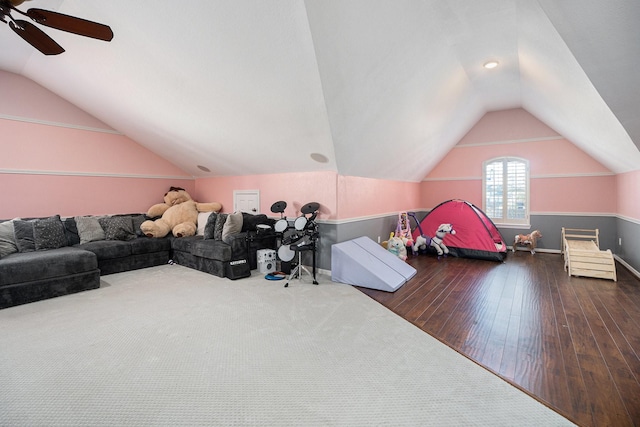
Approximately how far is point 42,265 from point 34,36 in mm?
2636

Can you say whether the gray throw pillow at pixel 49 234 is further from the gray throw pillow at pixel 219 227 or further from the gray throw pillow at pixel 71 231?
the gray throw pillow at pixel 219 227

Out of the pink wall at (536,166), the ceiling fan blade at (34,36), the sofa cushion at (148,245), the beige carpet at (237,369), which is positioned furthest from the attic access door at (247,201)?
the pink wall at (536,166)

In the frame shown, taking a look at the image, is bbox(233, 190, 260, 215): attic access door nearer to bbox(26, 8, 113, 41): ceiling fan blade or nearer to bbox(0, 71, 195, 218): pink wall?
bbox(0, 71, 195, 218): pink wall

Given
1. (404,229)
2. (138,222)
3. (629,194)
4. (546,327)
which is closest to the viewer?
(546,327)

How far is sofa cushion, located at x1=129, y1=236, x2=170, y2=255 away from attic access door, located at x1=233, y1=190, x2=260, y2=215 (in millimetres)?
1401

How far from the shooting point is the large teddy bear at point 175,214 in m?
5.15

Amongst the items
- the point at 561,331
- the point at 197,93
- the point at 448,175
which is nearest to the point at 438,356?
the point at 561,331

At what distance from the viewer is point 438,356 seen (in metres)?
2.22

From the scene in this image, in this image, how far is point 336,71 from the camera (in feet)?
9.14

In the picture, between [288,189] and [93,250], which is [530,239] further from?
[93,250]

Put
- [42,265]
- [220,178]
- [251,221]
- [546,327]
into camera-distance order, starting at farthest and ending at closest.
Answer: [220,178] → [251,221] → [42,265] → [546,327]

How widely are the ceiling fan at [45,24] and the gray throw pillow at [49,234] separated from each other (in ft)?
9.99

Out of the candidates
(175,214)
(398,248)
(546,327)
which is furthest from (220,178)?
(546,327)

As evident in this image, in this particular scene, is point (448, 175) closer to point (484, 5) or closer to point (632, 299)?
point (632, 299)
